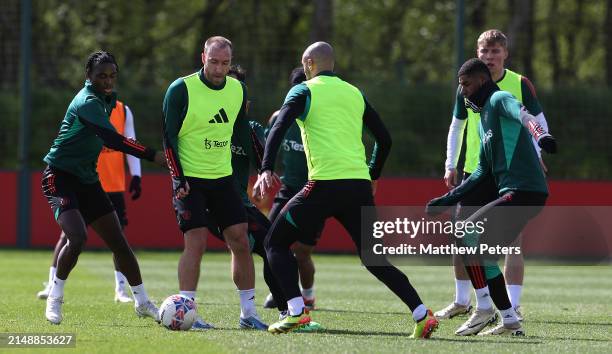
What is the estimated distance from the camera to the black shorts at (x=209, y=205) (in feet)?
31.4

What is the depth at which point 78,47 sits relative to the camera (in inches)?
940

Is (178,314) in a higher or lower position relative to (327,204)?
lower

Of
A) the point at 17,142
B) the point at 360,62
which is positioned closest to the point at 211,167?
the point at 17,142

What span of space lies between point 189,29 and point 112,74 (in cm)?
1791

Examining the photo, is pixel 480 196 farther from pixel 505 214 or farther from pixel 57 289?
pixel 57 289

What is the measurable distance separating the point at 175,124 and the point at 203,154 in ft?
1.07

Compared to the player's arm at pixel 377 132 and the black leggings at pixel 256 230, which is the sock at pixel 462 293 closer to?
the black leggings at pixel 256 230

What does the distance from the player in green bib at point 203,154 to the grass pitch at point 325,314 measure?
28.4 inches

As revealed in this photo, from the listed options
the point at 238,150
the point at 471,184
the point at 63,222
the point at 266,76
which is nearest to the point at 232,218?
the point at 238,150

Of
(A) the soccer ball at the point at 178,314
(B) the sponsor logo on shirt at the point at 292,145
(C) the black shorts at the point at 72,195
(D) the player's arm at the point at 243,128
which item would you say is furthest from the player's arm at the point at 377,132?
(B) the sponsor logo on shirt at the point at 292,145

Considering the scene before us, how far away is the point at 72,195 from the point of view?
33.2 ft

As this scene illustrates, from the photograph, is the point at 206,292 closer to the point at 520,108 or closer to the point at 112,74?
the point at 112,74

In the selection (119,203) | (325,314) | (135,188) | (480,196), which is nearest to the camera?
(480,196)

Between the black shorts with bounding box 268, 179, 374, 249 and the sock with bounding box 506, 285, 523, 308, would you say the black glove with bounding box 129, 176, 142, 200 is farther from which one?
the sock with bounding box 506, 285, 523, 308
